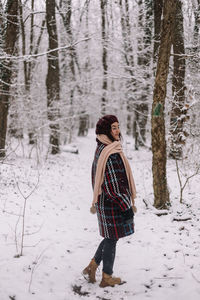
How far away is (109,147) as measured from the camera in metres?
2.87

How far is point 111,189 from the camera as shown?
9.27ft

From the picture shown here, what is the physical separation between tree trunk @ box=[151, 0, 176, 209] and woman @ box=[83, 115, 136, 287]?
231cm

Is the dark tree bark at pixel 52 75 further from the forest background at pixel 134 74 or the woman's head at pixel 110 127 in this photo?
the woman's head at pixel 110 127

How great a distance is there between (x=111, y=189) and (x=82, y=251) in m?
1.75

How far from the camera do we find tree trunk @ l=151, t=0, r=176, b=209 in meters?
4.73

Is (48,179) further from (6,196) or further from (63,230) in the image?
(63,230)

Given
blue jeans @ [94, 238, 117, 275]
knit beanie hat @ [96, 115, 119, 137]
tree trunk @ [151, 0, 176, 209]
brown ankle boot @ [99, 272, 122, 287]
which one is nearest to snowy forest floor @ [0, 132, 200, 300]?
brown ankle boot @ [99, 272, 122, 287]

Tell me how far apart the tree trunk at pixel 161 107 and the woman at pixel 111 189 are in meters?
2.31

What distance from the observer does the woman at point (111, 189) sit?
112 inches

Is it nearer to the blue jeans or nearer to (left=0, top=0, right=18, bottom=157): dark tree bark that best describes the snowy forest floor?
the blue jeans

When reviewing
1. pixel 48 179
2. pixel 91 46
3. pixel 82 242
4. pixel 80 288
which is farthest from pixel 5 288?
pixel 91 46

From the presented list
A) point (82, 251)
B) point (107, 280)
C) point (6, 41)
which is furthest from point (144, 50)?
point (107, 280)

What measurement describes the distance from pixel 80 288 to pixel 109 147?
179 centimetres

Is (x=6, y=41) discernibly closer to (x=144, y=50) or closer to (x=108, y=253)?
(x=144, y=50)
